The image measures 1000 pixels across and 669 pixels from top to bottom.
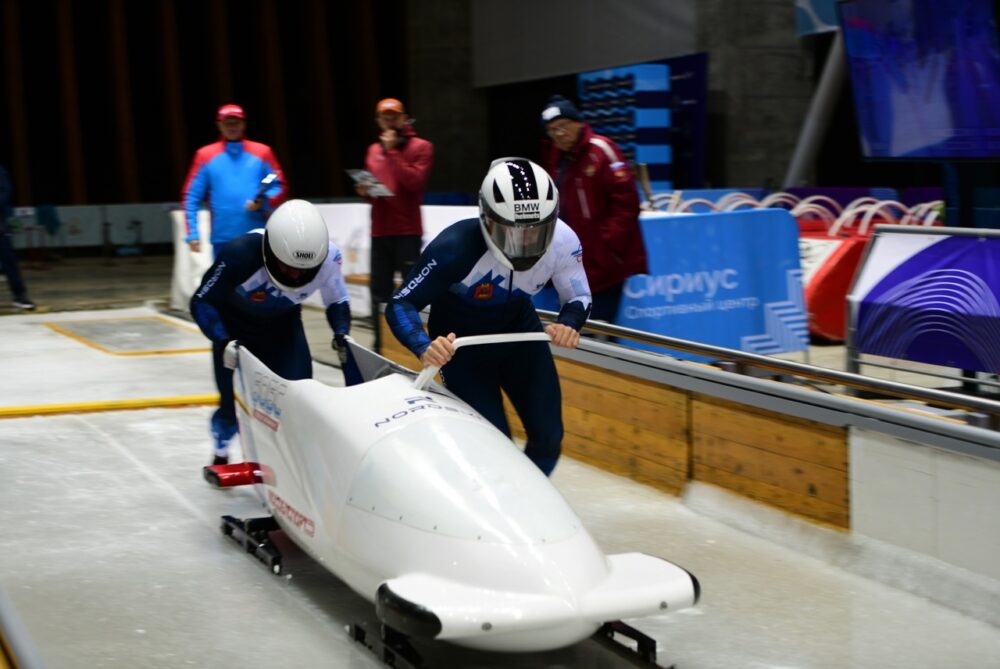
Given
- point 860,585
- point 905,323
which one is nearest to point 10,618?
point 860,585

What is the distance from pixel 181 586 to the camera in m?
4.20

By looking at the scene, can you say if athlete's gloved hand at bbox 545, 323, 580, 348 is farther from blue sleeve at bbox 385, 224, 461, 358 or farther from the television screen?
the television screen

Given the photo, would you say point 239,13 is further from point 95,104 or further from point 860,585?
point 860,585

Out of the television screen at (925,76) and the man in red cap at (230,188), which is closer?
the television screen at (925,76)

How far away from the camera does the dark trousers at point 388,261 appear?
7.92 m

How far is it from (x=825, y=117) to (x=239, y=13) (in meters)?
11.8

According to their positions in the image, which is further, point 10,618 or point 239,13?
point 239,13

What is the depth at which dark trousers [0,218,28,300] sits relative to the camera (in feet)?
38.4

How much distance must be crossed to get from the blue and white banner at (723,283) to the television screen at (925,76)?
0.83 metres

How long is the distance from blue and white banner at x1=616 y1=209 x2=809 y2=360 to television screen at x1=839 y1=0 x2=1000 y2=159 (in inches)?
32.7

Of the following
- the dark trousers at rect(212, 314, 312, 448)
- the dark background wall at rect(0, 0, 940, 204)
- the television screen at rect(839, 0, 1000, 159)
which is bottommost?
the dark trousers at rect(212, 314, 312, 448)

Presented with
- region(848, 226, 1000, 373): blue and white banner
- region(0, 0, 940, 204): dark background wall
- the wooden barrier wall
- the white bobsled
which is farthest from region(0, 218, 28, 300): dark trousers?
the white bobsled

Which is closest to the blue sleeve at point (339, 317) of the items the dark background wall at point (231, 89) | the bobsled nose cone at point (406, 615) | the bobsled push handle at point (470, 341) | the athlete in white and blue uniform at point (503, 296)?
the athlete in white and blue uniform at point (503, 296)

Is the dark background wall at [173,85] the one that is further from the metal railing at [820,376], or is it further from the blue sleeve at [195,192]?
the metal railing at [820,376]
